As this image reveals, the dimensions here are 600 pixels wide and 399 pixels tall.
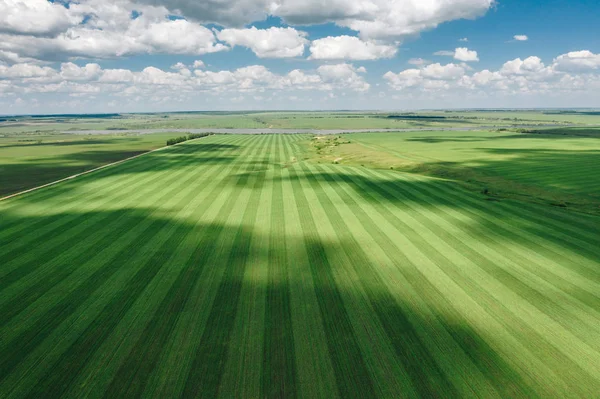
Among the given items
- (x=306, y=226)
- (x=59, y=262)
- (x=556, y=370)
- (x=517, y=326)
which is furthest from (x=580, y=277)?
(x=59, y=262)

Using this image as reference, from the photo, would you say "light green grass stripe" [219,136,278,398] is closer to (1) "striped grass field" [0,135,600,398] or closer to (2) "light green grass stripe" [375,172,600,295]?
(1) "striped grass field" [0,135,600,398]

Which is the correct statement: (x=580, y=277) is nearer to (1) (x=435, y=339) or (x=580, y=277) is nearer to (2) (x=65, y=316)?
(1) (x=435, y=339)

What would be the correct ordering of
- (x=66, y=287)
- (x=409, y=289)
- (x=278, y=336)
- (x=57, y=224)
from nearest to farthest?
1. (x=278, y=336)
2. (x=409, y=289)
3. (x=66, y=287)
4. (x=57, y=224)

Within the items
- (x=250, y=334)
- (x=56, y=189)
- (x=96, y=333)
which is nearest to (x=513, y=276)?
(x=250, y=334)

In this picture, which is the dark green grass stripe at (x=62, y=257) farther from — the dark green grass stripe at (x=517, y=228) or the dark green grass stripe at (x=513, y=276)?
the dark green grass stripe at (x=517, y=228)

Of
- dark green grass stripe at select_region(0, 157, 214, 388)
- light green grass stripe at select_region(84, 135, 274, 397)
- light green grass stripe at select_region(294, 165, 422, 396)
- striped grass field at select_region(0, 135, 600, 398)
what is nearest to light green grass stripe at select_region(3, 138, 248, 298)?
striped grass field at select_region(0, 135, 600, 398)

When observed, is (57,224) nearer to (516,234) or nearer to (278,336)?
(278,336)
